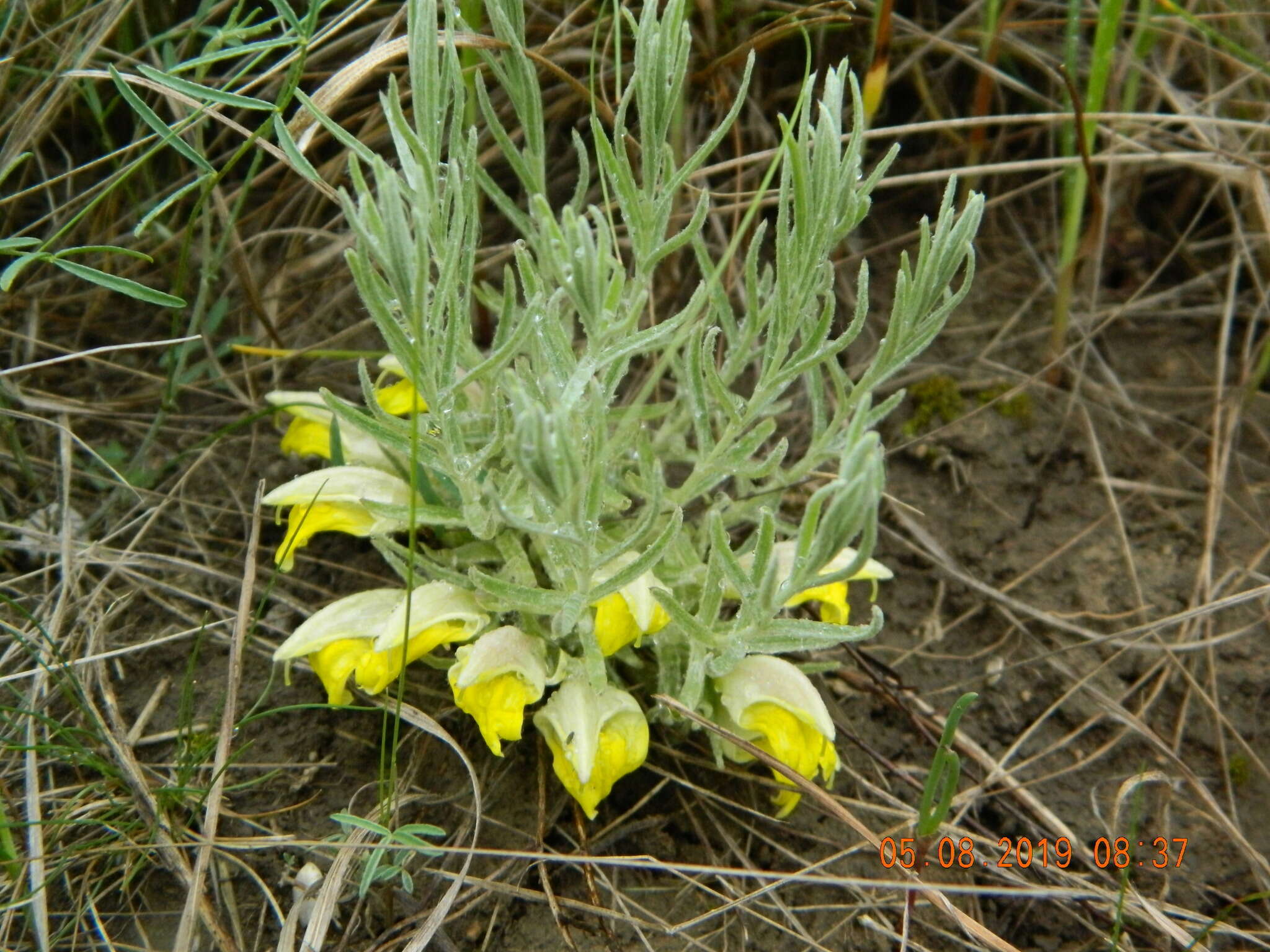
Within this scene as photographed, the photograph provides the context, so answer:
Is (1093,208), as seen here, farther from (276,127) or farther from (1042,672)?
(276,127)

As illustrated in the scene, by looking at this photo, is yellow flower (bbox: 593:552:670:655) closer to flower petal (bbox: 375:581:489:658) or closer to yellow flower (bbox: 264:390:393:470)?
flower petal (bbox: 375:581:489:658)

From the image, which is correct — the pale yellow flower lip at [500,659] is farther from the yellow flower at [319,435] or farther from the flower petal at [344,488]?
the yellow flower at [319,435]

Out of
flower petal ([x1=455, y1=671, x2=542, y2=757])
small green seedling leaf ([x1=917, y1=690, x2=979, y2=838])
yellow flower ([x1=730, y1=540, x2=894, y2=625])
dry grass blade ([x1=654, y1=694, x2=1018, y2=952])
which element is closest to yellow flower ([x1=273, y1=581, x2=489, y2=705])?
flower petal ([x1=455, y1=671, x2=542, y2=757])

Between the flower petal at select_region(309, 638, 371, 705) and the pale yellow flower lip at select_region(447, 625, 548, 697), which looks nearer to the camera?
the pale yellow flower lip at select_region(447, 625, 548, 697)

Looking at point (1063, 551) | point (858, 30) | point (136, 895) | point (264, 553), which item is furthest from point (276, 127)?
point (1063, 551)

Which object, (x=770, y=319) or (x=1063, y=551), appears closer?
(x=770, y=319)
